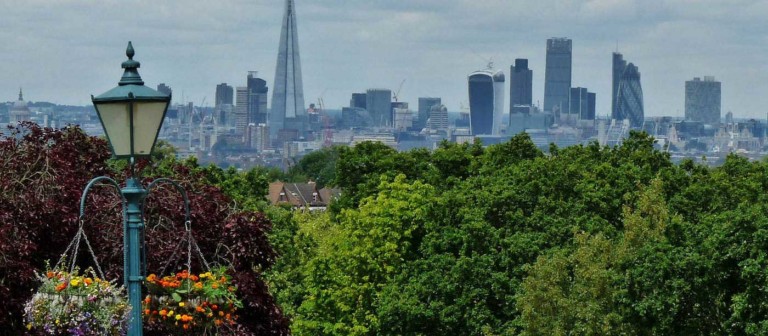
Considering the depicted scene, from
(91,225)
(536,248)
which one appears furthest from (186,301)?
(536,248)

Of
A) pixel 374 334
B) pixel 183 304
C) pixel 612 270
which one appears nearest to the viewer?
pixel 183 304

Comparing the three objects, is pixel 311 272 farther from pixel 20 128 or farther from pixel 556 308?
pixel 20 128

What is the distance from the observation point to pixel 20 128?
2589cm

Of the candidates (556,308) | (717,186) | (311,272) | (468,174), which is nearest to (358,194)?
(468,174)

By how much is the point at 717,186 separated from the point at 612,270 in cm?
903

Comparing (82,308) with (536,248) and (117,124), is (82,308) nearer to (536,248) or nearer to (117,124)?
(117,124)

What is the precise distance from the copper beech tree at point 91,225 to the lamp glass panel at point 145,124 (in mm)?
5401

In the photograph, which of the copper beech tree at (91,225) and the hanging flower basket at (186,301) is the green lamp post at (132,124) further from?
the copper beech tree at (91,225)

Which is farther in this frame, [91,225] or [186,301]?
[91,225]

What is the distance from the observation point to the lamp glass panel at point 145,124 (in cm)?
1359

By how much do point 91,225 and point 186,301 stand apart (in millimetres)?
4371

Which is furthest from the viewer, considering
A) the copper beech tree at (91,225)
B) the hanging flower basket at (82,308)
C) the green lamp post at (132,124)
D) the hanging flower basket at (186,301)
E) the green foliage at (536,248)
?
the green foliage at (536,248)

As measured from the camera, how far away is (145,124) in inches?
536

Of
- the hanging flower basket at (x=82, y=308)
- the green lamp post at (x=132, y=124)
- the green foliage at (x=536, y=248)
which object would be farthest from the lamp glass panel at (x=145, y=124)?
the green foliage at (x=536, y=248)
